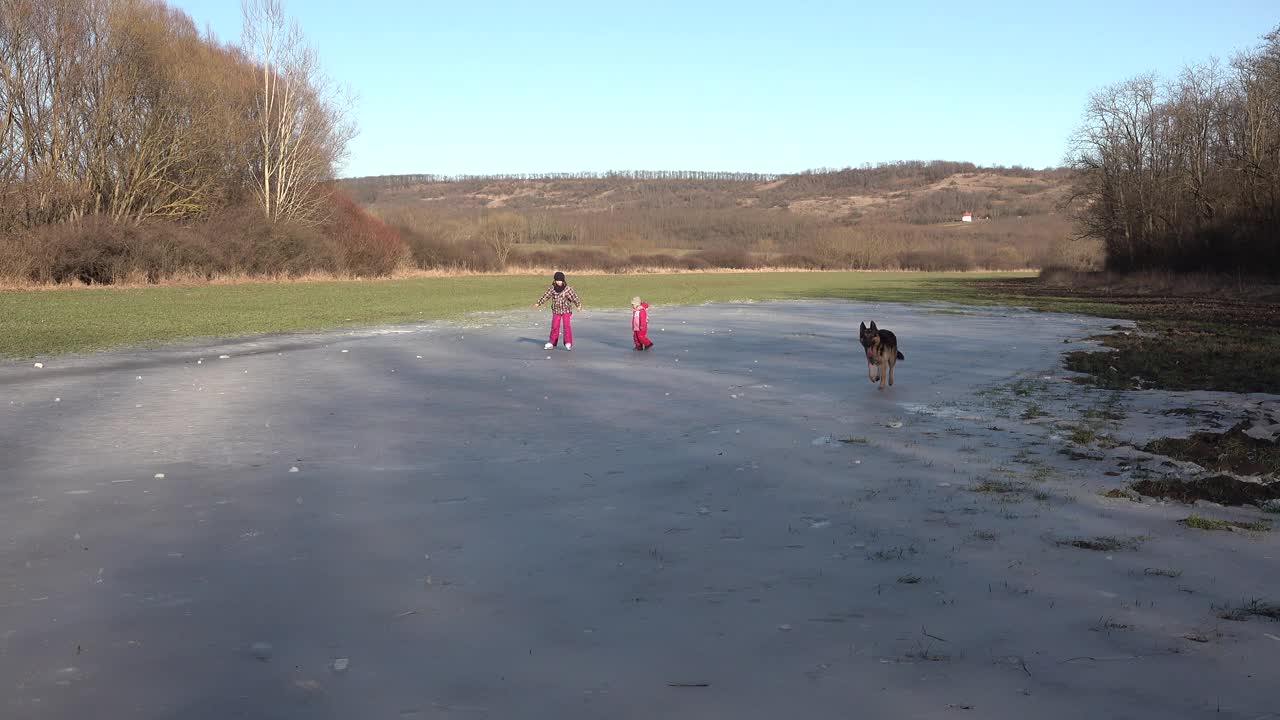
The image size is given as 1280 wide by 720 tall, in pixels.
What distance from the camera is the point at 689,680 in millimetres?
4641

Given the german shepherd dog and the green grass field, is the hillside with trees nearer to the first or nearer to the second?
Result: the green grass field

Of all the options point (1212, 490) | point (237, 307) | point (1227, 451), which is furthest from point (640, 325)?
point (237, 307)

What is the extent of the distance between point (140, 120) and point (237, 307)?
18.5 meters

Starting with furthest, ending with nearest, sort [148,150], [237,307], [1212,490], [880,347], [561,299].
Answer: [148,150] → [237,307] → [561,299] → [880,347] → [1212,490]

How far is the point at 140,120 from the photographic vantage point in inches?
1831

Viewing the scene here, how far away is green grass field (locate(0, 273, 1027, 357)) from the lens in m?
22.5

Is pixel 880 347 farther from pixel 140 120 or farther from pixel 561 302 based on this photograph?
pixel 140 120

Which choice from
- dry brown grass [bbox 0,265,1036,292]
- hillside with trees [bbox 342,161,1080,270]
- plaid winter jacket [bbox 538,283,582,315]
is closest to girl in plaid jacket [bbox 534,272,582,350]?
plaid winter jacket [bbox 538,283,582,315]

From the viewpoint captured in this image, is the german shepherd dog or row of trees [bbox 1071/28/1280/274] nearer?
the german shepherd dog

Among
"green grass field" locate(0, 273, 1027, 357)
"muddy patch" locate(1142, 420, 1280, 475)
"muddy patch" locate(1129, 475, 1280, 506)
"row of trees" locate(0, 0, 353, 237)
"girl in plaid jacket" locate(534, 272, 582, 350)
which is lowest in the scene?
"muddy patch" locate(1129, 475, 1280, 506)

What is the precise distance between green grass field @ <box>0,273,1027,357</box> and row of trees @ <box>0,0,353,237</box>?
19.1 feet

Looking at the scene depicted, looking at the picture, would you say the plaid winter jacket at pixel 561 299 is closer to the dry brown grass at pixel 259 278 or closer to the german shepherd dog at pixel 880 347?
the german shepherd dog at pixel 880 347

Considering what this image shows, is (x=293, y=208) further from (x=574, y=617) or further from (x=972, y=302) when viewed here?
(x=574, y=617)

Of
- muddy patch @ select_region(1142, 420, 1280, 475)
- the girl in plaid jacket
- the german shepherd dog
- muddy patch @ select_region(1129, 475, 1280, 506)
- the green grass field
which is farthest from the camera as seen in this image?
the green grass field
